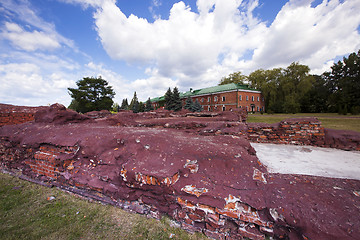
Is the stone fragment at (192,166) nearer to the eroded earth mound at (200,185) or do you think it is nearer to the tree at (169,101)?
the eroded earth mound at (200,185)

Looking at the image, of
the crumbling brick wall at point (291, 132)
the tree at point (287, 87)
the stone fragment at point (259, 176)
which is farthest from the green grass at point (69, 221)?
the tree at point (287, 87)

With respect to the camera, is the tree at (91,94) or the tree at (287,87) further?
the tree at (91,94)

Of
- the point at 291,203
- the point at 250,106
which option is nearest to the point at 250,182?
the point at 291,203

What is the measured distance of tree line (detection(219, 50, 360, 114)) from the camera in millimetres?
19969

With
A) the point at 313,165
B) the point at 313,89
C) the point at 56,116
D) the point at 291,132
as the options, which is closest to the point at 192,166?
the point at 313,165

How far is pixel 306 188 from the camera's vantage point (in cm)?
134

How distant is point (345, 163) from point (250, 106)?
108 feet

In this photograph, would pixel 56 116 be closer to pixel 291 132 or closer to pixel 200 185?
pixel 200 185

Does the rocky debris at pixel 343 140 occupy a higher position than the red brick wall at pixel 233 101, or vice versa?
the red brick wall at pixel 233 101

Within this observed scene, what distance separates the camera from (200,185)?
1.43m

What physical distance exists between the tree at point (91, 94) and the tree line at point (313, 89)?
3762cm

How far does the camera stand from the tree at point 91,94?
1184 inches

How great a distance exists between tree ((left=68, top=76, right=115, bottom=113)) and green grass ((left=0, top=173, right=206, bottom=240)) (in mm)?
33617

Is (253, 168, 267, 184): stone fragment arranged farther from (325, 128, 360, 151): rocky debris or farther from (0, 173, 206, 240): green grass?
(325, 128, 360, 151): rocky debris
